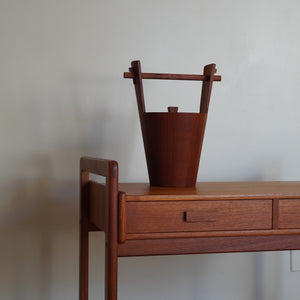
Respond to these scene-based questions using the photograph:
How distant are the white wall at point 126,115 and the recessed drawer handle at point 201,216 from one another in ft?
2.25

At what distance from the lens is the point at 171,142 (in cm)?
170

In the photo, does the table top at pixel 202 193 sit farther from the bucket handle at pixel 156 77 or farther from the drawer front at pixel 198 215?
the bucket handle at pixel 156 77

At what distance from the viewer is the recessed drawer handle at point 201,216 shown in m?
1.51

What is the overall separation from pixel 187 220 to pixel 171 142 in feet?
0.98

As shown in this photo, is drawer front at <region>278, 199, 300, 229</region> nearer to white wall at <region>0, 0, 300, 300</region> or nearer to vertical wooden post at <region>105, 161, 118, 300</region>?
vertical wooden post at <region>105, 161, 118, 300</region>

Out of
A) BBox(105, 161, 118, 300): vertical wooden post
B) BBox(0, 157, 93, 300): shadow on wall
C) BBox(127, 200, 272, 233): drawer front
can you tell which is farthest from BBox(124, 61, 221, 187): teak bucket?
BBox(0, 157, 93, 300): shadow on wall

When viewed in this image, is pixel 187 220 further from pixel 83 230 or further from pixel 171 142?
pixel 83 230

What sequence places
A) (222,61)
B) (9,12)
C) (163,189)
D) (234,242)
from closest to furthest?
1. (234,242)
2. (163,189)
3. (9,12)
4. (222,61)

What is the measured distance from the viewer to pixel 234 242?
1.56 metres

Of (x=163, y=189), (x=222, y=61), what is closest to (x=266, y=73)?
(x=222, y=61)

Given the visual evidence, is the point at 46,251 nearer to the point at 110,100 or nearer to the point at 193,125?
the point at 110,100

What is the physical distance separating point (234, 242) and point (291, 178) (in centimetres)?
89

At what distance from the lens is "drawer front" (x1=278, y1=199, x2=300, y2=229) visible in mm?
1586

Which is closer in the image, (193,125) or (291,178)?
(193,125)
